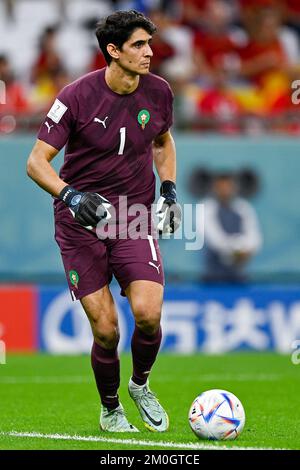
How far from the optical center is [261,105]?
14.8 meters

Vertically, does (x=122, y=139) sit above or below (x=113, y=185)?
above

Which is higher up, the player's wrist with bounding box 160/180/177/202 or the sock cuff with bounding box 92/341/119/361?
the player's wrist with bounding box 160/180/177/202

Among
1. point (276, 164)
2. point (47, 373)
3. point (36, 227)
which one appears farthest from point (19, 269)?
point (276, 164)

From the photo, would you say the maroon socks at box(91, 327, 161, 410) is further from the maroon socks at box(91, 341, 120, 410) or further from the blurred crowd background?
the blurred crowd background

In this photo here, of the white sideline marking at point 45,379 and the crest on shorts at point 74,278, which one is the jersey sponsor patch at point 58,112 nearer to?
the crest on shorts at point 74,278

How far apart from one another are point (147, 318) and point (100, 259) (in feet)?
1.66

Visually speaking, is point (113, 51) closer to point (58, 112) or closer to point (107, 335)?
point (58, 112)

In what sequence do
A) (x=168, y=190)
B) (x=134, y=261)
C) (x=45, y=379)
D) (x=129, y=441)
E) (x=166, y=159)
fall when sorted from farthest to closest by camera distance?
(x=45, y=379)
(x=166, y=159)
(x=168, y=190)
(x=134, y=261)
(x=129, y=441)

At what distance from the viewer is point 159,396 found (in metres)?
9.79

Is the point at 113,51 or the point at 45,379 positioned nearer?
the point at 113,51

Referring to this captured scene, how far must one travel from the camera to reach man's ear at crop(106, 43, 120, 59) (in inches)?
286

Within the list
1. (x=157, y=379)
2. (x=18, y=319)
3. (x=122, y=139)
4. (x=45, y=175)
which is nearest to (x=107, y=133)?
(x=122, y=139)

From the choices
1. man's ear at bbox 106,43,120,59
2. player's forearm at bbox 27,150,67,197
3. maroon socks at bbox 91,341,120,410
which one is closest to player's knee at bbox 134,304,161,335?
maroon socks at bbox 91,341,120,410

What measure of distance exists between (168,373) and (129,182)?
473 cm
